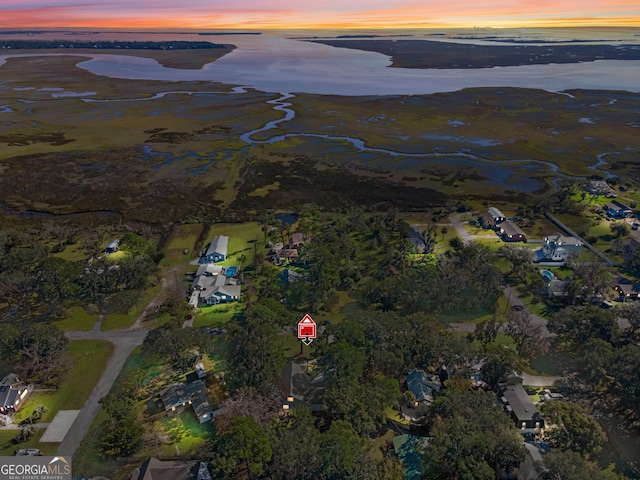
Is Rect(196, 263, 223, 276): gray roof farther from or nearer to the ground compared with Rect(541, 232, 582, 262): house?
nearer to the ground

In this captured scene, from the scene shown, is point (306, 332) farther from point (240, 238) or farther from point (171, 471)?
point (240, 238)

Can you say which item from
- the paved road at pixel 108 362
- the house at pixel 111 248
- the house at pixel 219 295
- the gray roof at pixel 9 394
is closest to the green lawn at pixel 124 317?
the paved road at pixel 108 362

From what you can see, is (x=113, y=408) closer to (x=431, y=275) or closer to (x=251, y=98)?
(x=431, y=275)

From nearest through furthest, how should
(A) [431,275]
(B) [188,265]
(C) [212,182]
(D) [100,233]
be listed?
(A) [431,275] < (B) [188,265] < (D) [100,233] < (C) [212,182]

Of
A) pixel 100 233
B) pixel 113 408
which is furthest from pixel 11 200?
pixel 113 408

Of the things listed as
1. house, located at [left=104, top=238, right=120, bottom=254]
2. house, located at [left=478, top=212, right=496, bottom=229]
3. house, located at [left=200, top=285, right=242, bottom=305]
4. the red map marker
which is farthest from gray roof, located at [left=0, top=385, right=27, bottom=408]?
house, located at [left=478, top=212, right=496, bottom=229]

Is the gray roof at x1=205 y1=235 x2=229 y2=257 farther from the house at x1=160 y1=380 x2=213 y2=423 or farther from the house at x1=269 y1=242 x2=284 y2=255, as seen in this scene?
the house at x1=160 y1=380 x2=213 y2=423

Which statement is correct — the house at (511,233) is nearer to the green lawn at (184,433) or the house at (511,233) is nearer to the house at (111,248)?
the green lawn at (184,433)
